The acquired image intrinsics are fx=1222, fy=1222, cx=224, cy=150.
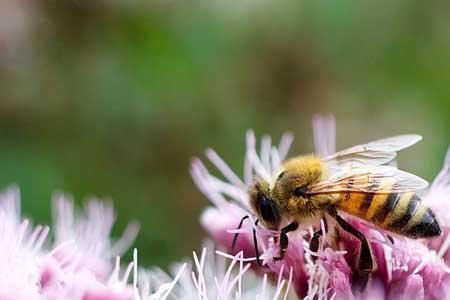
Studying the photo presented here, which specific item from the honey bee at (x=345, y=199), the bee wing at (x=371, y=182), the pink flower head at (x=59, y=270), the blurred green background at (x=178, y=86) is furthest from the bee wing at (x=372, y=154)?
the blurred green background at (x=178, y=86)

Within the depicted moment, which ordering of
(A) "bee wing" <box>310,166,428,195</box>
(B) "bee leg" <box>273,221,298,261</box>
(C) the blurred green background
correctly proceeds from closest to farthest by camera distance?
(A) "bee wing" <box>310,166,428,195</box>
(B) "bee leg" <box>273,221,298,261</box>
(C) the blurred green background

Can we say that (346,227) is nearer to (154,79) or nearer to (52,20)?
(154,79)

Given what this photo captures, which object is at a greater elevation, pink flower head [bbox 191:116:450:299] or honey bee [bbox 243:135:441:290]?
honey bee [bbox 243:135:441:290]

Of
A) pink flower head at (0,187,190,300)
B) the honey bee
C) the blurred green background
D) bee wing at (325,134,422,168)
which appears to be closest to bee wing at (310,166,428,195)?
the honey bee

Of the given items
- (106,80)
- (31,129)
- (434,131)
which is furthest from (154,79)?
(434,131)

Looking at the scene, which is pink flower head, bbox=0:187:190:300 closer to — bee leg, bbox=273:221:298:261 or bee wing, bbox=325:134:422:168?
bee leg, bbox=273:221:298:261

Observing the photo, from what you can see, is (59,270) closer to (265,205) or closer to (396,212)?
(265,205)
